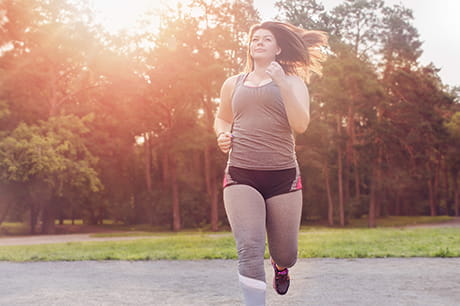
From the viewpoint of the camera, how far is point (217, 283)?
6867 mm

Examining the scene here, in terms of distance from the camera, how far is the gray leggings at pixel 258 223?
3.59m

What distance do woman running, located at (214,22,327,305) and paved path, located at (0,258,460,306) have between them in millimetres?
1800

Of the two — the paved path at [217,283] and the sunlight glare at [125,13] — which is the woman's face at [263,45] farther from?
the sunlight glare at [125,13]

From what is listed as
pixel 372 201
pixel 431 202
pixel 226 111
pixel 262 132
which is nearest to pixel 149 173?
pixel 372 201

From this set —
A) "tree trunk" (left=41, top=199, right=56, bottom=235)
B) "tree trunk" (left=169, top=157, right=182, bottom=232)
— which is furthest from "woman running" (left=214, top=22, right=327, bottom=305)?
"tree trunk" (left=41, top=199, right=56, bottom=235)

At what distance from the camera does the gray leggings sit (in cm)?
359

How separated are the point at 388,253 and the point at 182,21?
23825 mm

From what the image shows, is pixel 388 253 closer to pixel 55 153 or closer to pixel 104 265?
pixel 104 265

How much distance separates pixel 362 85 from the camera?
32.8m

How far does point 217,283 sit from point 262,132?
142 inches

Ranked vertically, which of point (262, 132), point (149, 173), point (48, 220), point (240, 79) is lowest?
point (48, 220)

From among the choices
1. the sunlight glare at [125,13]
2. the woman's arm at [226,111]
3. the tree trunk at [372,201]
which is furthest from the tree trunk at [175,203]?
the woman's arm at [226,111]

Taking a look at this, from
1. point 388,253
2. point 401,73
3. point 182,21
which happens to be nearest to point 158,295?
point 388,253

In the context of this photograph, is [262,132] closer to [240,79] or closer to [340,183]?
[240,79]
